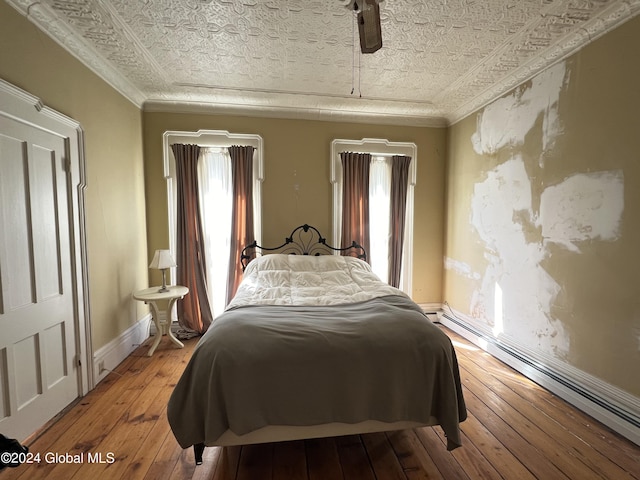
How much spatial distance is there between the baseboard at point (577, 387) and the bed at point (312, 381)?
46.7 inches

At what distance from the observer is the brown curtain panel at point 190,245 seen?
141 inches

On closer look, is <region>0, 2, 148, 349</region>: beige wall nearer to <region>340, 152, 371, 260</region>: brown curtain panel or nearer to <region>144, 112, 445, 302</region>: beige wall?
<region>144, 112, 445, 302</region>: beige wall

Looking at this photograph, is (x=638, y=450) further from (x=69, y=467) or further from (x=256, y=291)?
(x=69, y=467)

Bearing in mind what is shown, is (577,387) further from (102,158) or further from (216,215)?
(102,158)

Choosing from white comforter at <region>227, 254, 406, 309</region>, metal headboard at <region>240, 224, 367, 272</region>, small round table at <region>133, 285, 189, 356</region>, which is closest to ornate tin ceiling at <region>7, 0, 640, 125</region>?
metal headboard at <region>240, 224, 367, 272</region>

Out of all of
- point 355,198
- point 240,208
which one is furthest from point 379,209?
point 240,208

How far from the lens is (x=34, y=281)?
1994mm

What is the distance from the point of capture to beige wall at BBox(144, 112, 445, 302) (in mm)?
3672

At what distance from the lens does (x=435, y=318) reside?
426 cm

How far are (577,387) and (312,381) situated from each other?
2.14 meters

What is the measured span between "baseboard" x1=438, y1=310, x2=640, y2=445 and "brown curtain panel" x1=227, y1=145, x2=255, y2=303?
2957 mm

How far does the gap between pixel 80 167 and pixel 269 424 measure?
241 centimetres

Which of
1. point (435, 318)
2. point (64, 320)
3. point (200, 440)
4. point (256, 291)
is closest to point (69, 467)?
point (200, 440)

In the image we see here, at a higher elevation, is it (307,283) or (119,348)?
(307,283)
